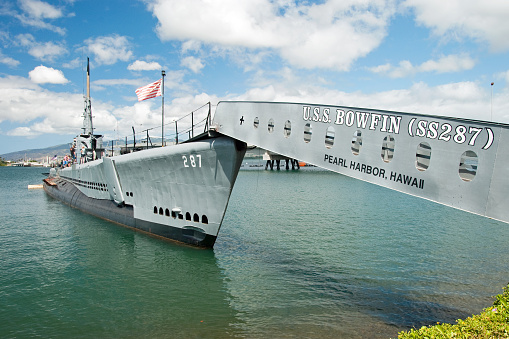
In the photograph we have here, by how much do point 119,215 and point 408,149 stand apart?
1757 centimetres

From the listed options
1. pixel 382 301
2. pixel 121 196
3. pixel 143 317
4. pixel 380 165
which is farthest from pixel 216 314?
pixel 121 196

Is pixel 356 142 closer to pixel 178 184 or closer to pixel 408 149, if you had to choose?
pixel 408 149

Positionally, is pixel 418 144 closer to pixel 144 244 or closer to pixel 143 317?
pixel 143 317

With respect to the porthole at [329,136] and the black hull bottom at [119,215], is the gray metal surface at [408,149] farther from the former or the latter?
the black hull bottom at [119,215]

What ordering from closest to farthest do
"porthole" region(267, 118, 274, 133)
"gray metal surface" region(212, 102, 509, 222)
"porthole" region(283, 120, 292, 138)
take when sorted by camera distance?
"gray metal surface" region(212, 102, 509, 222) < "porthole" region(283, 120, 292, 138) < "porthole" region(267, 118, 274, 133)

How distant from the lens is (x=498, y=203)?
6.21 metres

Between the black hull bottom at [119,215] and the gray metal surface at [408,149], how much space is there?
7079mm

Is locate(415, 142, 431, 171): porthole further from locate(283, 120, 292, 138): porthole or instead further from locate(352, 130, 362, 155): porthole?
locate(283, 120, 292, 138): porthole

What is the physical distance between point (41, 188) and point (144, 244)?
137 feet

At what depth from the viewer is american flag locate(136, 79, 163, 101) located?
1706cm

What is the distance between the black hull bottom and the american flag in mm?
6136

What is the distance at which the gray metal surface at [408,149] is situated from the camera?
629cm

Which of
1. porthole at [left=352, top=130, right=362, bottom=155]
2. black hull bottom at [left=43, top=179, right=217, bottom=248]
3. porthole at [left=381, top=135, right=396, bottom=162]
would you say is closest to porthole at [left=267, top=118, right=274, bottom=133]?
porthole at [left=352, top=130, right=362, bottom=155]

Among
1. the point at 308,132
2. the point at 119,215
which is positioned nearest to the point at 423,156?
the point at 308,132
